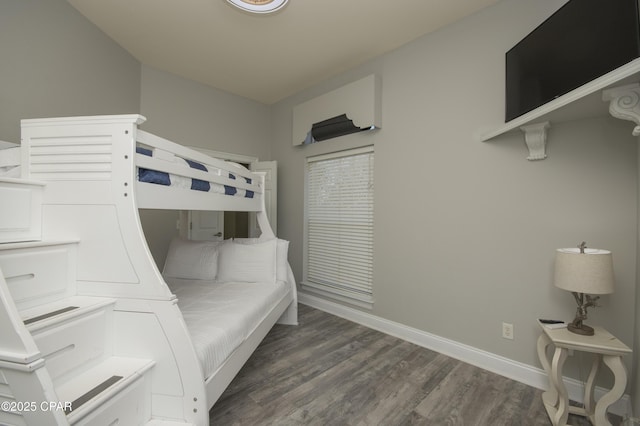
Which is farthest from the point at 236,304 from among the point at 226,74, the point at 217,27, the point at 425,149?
the point at 226,74

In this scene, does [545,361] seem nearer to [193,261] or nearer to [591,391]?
[591,391]

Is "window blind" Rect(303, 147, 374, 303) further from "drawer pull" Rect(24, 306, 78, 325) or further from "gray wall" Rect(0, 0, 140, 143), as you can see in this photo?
"drawer pull" Rect(24, 306, 78, 325)

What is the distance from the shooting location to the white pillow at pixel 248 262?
8.78ft

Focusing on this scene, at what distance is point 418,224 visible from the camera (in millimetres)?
2605

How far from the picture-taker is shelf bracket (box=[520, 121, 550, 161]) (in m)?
1.85

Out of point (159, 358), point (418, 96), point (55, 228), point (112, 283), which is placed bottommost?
point (159, 358)

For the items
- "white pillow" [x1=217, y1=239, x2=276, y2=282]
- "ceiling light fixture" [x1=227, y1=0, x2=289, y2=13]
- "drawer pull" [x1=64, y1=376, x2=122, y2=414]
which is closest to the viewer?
"drawer pull" [x1=64, y1=376, x2=122, y2=414]

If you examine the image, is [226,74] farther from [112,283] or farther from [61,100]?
[112,283]

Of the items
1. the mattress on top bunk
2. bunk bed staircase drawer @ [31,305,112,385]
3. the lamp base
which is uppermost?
the mattress on top bunk

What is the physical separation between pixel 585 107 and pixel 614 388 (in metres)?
1.46

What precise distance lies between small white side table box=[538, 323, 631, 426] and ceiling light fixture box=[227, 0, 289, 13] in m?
2.72

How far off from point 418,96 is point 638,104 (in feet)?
5.03

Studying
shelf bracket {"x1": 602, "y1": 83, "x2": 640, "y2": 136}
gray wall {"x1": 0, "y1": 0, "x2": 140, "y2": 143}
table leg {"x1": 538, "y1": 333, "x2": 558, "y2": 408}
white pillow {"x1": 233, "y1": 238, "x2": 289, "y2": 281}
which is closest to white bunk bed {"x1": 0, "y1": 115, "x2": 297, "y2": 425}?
gray wall {"x1": 0, "y1": 0, "x2": 140, "y2": 143}

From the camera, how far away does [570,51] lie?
5.14 ft
